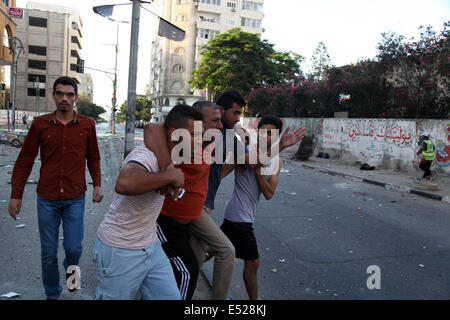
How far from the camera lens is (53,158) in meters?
3.03

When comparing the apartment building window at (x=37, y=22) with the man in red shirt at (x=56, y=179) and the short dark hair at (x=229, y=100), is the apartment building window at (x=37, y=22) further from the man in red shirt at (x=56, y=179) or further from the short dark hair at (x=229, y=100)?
the short dark hair at (x=229, y=100)

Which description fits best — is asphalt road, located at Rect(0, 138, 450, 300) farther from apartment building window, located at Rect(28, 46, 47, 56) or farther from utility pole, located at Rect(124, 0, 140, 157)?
apartment building window, located at Rect(28, 46, 47, 56)

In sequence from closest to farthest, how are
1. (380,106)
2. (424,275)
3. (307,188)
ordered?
(424,275) → (307,188) → (380,106)

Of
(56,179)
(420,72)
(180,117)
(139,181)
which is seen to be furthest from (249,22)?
(139,181)

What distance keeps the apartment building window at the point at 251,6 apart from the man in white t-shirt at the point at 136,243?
6291cm

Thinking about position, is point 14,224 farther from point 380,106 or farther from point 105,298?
point 380,106

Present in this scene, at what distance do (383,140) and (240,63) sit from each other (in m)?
24.7

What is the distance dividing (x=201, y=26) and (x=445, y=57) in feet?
163

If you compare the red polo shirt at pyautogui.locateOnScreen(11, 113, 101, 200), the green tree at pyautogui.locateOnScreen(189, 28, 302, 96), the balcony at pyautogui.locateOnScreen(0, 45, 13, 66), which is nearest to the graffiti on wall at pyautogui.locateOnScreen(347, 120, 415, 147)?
the red polo shirt at pyautogui.locateOnScreen(11, 113, 101, 200)

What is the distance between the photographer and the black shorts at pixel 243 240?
2.98 meters

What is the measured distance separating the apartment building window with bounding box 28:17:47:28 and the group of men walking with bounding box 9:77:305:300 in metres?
68.9

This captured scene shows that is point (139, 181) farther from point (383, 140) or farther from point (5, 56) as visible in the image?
point (5, 56)

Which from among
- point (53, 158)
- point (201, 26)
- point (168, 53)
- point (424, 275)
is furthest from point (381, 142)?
point (168, 53)

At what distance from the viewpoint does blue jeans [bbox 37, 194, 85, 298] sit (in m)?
2.95
